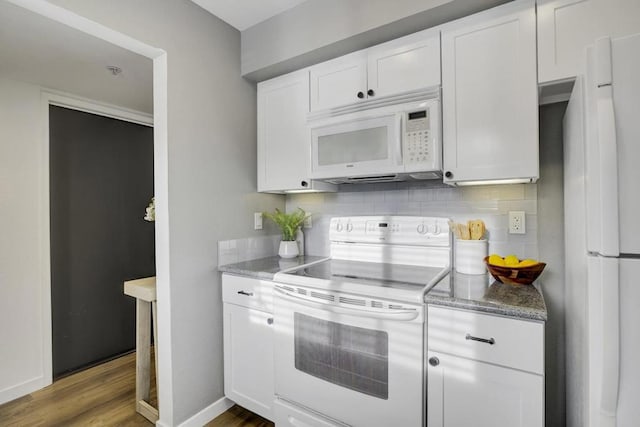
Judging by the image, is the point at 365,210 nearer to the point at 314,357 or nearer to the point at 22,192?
the point at 314,357

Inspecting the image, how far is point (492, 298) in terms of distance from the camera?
49.3 inches

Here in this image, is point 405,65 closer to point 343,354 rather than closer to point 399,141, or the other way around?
point 399,141

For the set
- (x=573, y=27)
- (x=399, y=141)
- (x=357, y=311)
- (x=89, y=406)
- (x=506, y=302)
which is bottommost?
(x=89, y=406)

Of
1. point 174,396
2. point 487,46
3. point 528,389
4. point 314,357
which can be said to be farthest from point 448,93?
point 174,396

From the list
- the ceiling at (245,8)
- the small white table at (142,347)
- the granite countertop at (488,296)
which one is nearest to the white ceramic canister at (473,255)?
the granite countertop at (488,296)

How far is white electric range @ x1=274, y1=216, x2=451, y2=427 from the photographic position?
1.34m

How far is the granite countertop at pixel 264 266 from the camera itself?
6.04 ft

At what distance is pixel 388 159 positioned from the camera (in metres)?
1.74

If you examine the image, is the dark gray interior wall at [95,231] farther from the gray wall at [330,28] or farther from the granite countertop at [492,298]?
the granite countertop at [492,298]

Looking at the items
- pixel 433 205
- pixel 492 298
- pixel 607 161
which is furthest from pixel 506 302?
pixel 433 205

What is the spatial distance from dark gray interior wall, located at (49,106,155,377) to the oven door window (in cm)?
219

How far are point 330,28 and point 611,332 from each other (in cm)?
182

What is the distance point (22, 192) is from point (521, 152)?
324 cm

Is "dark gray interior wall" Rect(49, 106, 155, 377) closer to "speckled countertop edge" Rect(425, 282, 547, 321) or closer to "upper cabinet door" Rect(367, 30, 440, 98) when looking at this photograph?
"upper cabinet door" Rect(367, 30, 440, 98)
